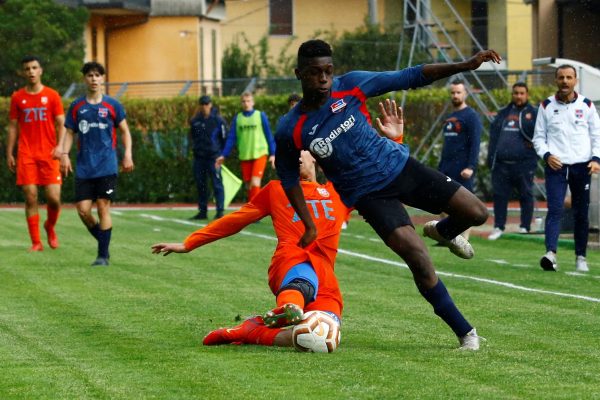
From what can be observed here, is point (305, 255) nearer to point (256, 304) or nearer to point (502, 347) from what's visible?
point (502, 347)

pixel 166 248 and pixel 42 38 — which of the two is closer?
pixel 166 248

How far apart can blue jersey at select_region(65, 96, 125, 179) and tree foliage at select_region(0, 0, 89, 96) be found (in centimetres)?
2188

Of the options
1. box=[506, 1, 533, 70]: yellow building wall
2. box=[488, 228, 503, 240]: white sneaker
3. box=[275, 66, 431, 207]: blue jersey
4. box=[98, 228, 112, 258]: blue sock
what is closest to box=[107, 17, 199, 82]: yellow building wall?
box=[506, 1, 533, 70]: yellow building wall

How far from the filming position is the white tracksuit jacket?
1389cm

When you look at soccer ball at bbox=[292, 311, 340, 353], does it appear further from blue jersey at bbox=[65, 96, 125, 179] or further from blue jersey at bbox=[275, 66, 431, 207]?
blue jersey at bbox=[65, 96, 125, 179]

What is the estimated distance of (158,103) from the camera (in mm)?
31109

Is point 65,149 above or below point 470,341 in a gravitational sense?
above

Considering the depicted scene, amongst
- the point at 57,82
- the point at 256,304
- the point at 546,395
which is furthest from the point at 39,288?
the point at 57,82

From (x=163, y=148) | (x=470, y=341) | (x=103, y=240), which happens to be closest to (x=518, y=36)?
(x=163, y=148)

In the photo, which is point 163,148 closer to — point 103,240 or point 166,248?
point 103,240

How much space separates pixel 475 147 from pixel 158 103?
47.9ft

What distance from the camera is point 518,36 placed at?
173 ft

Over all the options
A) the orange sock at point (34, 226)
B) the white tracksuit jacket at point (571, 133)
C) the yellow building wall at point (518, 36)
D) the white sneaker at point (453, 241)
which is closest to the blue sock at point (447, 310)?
the white sneaker at point (453, 241)

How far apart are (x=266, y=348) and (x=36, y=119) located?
8462mm
